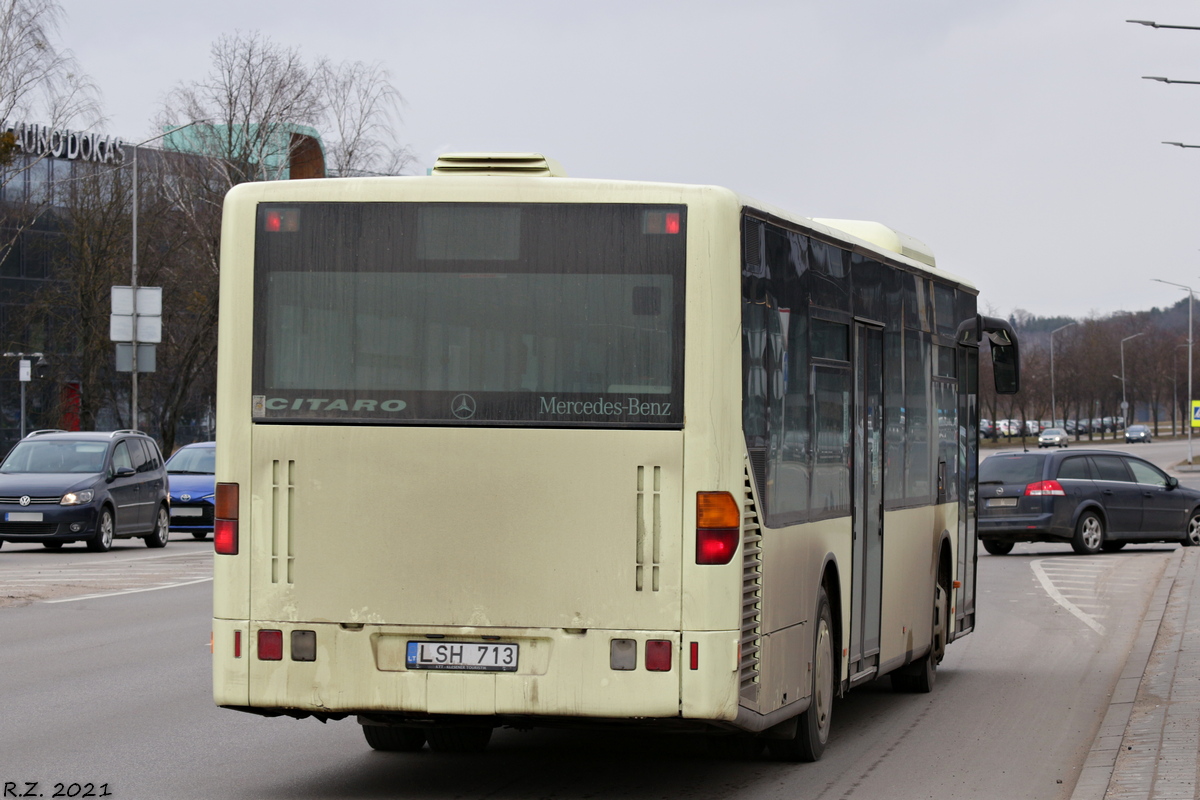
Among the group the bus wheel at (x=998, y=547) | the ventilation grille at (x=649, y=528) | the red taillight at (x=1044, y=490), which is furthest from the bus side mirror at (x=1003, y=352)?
the bus wheel at (x=998, y=547)

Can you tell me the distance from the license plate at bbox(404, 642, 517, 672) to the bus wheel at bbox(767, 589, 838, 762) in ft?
6.78

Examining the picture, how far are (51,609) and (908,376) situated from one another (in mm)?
10581

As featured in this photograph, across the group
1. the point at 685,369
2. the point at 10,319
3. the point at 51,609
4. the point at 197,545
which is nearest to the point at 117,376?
the point at 10,319

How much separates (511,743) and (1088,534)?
20974 mm

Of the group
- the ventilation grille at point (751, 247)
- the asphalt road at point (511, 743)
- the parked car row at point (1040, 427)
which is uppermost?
the ventilation grille at point (751, 247)

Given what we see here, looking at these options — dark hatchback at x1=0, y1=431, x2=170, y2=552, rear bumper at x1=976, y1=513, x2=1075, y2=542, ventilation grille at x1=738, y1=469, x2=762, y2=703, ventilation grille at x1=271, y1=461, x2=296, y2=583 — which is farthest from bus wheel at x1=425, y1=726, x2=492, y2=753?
rear bumper at x1=976, y1=513, x2=1075, y2=542

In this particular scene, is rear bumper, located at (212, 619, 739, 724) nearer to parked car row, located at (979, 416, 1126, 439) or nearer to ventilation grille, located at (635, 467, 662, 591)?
ventilation grille, located at (635, 467, 662, 591)

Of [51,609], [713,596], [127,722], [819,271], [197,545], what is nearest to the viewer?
[713,596]

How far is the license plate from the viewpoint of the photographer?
7539 millimetres

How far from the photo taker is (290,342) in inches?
308

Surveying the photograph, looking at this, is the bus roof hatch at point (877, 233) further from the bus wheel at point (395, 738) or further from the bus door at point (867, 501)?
the bus wheel at point (395, 738)

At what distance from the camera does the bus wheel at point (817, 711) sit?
29.8ft

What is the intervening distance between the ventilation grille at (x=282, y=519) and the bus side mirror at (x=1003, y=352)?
6845 mm

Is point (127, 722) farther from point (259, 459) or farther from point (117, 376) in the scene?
point (117, 376)
